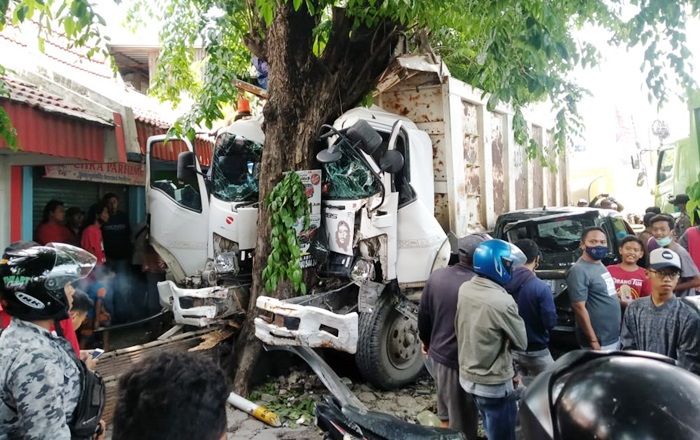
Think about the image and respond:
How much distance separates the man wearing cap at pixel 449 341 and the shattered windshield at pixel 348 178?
5.41 feet

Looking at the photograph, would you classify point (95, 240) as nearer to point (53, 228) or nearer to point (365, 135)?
point (53, 228)

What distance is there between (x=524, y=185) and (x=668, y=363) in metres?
7.43

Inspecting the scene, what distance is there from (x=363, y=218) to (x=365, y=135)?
80 centimetres

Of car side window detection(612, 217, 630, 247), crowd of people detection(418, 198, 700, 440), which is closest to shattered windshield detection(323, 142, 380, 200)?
crowd of people detection(418, 198, 700, 440)

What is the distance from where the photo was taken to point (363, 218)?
16.7ft

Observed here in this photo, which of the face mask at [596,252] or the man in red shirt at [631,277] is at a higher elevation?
the face mask at [596,252]

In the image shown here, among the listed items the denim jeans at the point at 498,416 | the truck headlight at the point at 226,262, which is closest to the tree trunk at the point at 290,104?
the truck headlight at the point at 226,262

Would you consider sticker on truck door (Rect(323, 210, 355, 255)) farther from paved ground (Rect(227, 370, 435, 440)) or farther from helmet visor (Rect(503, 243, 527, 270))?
helmet visor (Rect(503, 243, 527, 270))

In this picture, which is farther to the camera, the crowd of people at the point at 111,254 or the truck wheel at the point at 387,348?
the crowd of people at the point at 111,254

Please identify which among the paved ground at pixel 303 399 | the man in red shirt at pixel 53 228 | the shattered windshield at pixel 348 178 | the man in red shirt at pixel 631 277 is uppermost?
the shattered windshield at pixel 348 178

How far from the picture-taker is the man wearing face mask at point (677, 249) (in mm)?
4676

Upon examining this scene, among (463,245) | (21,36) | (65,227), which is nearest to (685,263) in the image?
(463,245)

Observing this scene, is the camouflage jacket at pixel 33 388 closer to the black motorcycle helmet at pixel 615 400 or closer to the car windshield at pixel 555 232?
the black motorcycle helmet at pixel 615 400

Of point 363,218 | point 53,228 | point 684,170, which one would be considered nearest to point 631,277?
point 363,218
